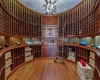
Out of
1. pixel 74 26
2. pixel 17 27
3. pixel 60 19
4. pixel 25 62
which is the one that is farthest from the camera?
pixel 60 19

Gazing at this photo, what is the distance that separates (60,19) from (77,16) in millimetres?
1549

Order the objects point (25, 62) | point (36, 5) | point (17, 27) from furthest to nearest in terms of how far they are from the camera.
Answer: point (36, 5), point (25, 62), point (17, 27)

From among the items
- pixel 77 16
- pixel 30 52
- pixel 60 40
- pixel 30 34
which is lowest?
pixel 30 52

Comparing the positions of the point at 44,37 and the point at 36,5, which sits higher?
the point at 36,5

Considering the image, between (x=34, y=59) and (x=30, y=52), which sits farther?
(x=34, y=59)

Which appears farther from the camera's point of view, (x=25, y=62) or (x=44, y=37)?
(x=44, y=37)

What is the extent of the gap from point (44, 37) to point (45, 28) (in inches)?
28.5

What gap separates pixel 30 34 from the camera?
19.5 ft

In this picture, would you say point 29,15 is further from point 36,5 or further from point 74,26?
point 74,26

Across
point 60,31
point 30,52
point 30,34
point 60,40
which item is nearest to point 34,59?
point 30,52

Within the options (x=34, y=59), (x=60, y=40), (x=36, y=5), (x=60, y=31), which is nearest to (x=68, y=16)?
(x=60, y=31)

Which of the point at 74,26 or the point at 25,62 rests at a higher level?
the point at 74,26

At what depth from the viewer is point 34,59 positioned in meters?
6.07

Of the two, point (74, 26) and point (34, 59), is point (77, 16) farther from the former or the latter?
point (34, 59)
